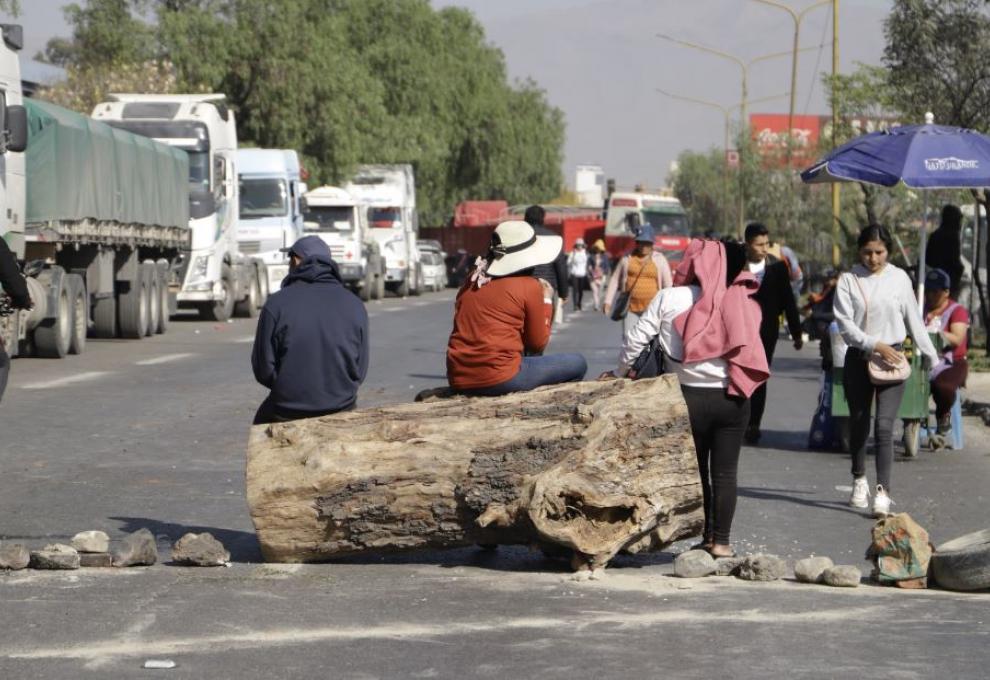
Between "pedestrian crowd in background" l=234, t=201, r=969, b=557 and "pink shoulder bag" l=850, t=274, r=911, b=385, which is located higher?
"pedestrian crowd in background" l=234, t=201, r=969, b=557

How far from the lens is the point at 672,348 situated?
28.5 feet

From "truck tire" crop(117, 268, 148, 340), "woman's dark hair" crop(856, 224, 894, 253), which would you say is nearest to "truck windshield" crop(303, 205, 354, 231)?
"truck tire" crop(117, 268, 148, 340)

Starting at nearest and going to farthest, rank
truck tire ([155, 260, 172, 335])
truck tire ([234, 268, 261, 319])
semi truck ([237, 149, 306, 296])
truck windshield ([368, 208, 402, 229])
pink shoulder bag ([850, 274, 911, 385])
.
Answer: pink shoulder bag ([850, 274, 911, 385]), truck tire ([155, 260, 172, 335]), truck tire ([234, 268, 261, 319]), semi truck ([237, 149, 306, 296]), truck windshield ([368, 208, 402, 229])

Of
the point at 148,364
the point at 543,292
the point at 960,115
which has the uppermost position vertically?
the point at 960,115

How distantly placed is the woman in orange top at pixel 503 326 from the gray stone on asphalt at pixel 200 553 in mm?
1429

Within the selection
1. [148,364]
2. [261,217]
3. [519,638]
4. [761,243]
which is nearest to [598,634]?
[519,638]

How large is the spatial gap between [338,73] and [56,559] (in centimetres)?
4679

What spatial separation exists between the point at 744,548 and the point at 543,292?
66.3 inches

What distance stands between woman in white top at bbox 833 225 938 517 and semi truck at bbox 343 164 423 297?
4237 centimetres

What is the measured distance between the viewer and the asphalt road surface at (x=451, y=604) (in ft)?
21.3

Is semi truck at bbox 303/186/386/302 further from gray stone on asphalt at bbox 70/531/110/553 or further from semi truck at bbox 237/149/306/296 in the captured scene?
gray stone on asphalt at bbox 70/531/110/553

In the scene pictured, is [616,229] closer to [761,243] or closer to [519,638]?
[761,243]

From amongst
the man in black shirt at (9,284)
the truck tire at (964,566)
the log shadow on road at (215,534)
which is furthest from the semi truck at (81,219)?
A: the truck tire at (964,566)

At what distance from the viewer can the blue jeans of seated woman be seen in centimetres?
895
